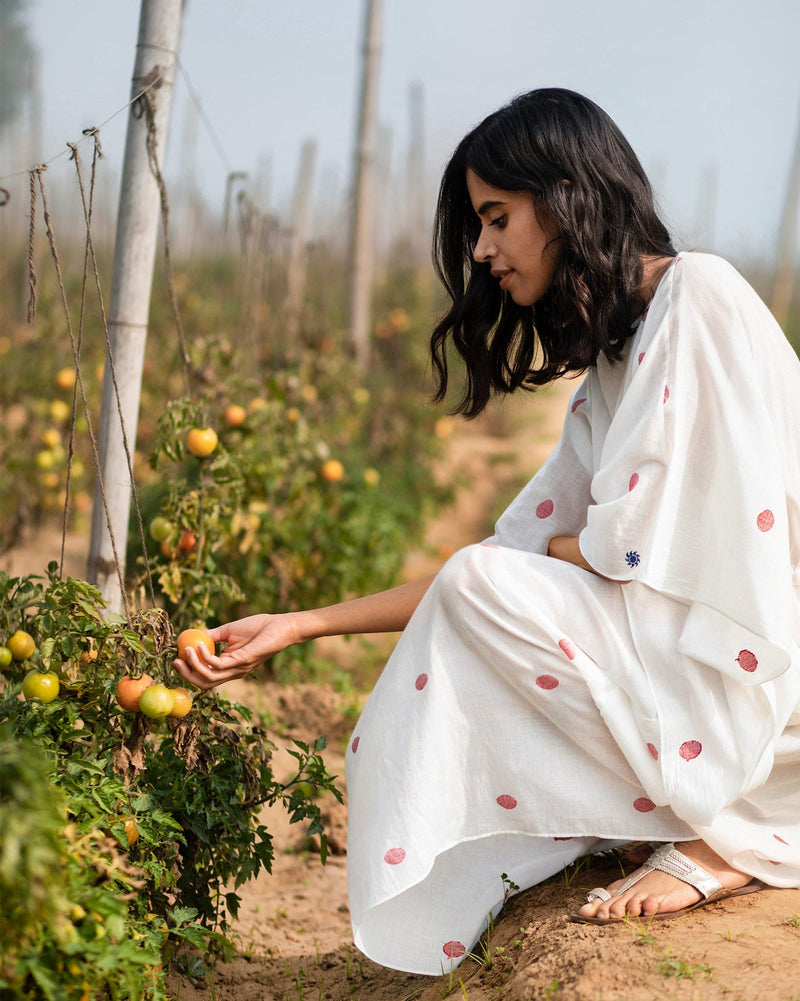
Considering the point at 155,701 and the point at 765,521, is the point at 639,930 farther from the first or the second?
the point at 155,701

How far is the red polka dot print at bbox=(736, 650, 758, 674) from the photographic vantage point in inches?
60.5

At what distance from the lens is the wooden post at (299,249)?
5.11 meters

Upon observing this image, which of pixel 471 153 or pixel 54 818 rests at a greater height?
pixel 471 153

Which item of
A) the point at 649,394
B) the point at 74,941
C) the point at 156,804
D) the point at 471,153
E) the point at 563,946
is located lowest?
the point at 563,946

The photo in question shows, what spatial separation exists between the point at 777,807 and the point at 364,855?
2.38 ft

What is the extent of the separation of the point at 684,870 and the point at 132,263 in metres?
1.70

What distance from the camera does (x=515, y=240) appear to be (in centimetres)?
180

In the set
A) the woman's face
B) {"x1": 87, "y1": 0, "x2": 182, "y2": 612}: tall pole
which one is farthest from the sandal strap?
{"x1": 87, "y1": 0, "x2": 182, "y2": 612}: tall pole

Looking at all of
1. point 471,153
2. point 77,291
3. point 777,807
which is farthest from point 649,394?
point 77,291

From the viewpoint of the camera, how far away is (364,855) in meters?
1.60

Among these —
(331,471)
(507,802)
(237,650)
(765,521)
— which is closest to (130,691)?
(237,650)

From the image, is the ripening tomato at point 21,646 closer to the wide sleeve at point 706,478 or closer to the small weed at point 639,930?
the wide sleeve at point 706,478

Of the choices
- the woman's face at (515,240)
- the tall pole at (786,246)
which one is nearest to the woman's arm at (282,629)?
the woman's face at (515,240)

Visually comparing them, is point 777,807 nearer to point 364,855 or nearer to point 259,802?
point 364,855
